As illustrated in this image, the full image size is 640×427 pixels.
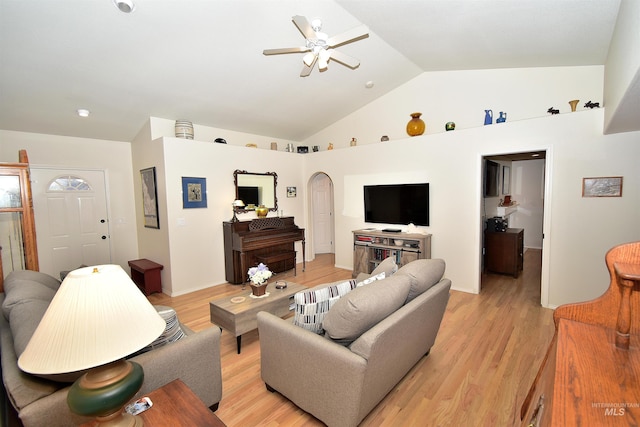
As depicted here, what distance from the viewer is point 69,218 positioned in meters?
4.53

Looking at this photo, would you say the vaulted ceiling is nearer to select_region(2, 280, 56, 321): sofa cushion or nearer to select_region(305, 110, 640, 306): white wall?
select_region(305, 110, 640, 306): white wall

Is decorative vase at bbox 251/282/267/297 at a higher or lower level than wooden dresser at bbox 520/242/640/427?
lower

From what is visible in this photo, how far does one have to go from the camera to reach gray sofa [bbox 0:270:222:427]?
120cm

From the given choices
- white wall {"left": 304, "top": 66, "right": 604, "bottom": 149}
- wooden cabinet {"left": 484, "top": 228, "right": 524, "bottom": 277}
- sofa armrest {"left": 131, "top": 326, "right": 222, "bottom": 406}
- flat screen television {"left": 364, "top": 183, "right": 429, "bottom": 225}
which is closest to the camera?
sofa armrest {"left": 131, "top": 326, "right": 222, "bottom": 406}

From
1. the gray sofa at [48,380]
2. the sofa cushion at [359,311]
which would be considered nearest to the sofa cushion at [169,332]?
the gray sofa at [48,380]

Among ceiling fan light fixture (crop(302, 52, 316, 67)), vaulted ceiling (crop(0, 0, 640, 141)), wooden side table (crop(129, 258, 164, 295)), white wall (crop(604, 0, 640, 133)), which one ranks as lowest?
wooden side table (crop(129, 258, 164, 295))

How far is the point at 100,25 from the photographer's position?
2561 millimetres

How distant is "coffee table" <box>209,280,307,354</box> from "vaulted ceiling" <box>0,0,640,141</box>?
9.14ft

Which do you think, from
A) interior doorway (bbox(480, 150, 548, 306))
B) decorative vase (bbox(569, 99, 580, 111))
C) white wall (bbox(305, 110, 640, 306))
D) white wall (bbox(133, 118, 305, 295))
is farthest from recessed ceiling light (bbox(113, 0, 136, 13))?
interior doorway (bbox(480, 150, 548, 306))

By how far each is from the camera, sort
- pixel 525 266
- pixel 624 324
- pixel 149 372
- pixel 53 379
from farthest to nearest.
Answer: pixel 525 266 < pixel 149 372 < pixel 53 379 < pixel 624 324

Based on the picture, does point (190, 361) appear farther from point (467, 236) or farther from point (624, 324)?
point (467, 236)

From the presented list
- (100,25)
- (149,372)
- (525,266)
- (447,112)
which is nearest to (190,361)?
(149,372)

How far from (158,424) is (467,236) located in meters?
4.22

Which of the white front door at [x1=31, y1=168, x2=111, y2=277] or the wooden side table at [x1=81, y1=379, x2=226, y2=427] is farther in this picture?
the white front door at [x1=31, y1=168, x2=111, y2=277]
